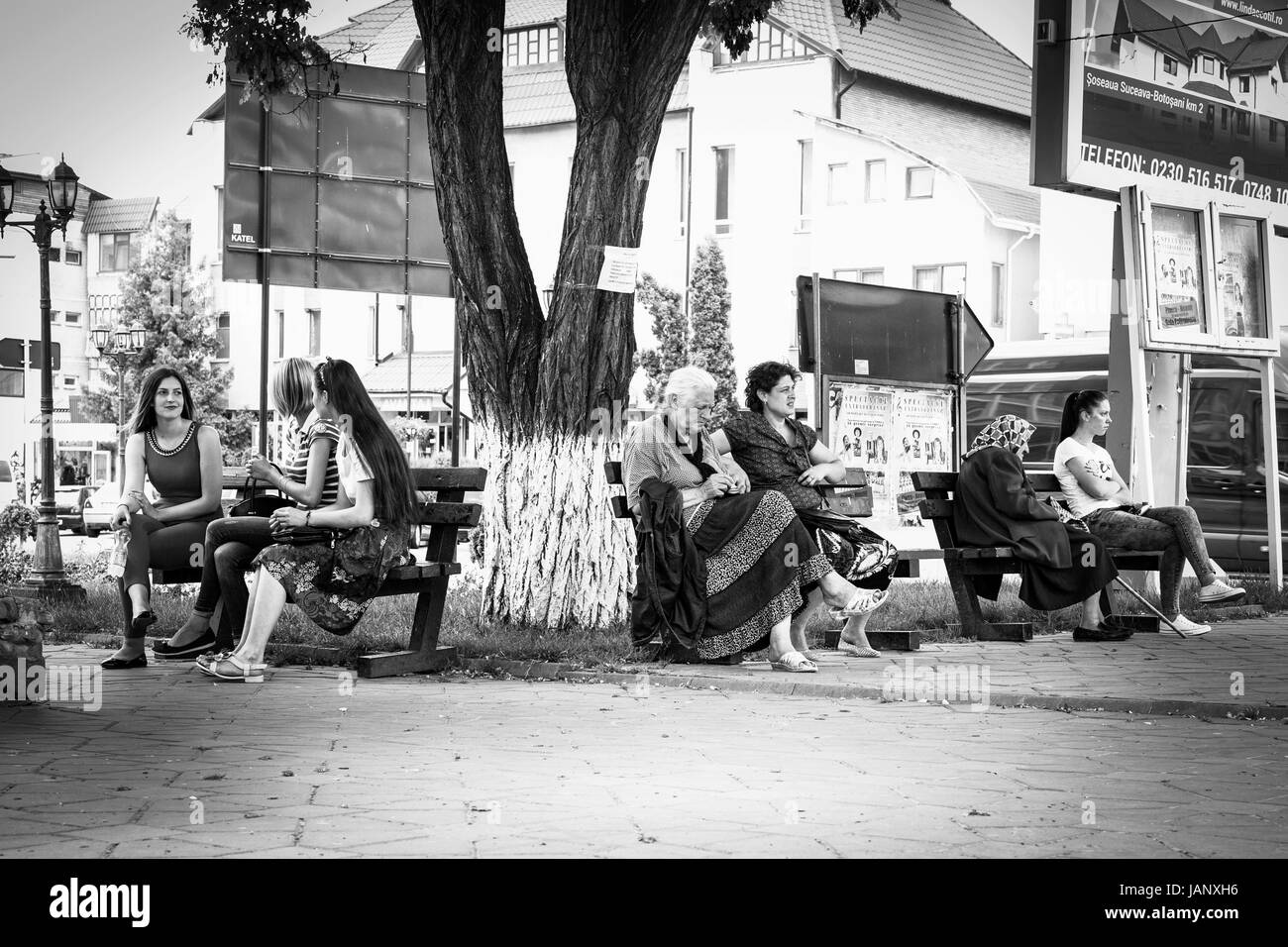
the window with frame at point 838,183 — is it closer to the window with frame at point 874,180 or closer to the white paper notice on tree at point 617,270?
the window with frame at point 874,180

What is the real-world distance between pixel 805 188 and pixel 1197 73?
31134mm

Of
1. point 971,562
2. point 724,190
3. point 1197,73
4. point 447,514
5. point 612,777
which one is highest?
point 724,190

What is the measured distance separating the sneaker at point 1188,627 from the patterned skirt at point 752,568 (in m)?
2.89

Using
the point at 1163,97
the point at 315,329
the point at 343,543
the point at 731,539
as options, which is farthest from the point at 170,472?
the point at 315,329

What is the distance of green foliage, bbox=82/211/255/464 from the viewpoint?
49625mm

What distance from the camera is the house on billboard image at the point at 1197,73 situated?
40.5 feet

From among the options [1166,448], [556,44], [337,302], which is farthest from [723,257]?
[1166,448]

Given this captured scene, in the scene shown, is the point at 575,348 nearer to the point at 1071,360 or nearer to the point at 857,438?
the point at 857,438

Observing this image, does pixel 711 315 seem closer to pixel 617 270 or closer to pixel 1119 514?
pixel 1119 514

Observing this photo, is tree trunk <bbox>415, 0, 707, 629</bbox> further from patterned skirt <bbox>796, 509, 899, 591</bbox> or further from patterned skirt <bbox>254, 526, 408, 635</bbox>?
patterned skirt <bbox>254, 526, 408, 635</bbox>

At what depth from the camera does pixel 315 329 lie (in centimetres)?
5684

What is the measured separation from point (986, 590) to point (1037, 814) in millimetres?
5706

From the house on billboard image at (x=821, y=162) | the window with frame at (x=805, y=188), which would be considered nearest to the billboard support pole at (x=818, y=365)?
the house on billboard image at (x=821, y=162)

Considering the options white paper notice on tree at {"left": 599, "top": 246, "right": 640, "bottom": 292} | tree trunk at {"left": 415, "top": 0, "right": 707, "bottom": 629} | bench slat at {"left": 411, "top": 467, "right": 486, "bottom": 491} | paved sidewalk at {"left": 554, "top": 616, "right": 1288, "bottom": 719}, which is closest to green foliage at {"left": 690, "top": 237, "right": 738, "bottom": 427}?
tree trunk at {"left": 415, "top": 0, "right": 707, "bottom": 629}
